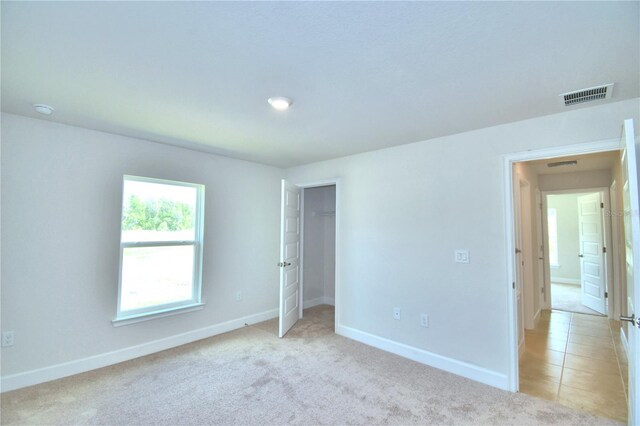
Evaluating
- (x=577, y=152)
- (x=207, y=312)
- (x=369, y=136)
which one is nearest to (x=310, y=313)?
(x=207, y=312)

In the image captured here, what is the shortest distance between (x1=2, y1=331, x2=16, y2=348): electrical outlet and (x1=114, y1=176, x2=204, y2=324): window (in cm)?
79

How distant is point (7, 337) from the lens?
8.34 ft

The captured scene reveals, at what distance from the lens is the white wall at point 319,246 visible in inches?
214

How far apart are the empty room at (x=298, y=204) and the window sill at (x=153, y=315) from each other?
0.11 ft

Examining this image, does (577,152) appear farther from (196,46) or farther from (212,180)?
(212,180)

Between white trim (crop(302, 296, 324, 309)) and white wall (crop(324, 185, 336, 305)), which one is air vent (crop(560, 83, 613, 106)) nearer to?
white wall (crop(324, 185, 336, 305))

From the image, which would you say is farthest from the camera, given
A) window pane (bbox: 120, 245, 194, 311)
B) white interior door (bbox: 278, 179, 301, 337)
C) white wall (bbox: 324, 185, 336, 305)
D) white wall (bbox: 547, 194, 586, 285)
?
white wall (bbox: 547, 194, 586, 285)

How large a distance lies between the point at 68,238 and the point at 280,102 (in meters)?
2.50

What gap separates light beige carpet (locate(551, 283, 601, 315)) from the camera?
17.1ft

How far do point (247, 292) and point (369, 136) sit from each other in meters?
2.84

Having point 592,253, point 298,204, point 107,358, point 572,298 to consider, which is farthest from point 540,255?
point 107,358

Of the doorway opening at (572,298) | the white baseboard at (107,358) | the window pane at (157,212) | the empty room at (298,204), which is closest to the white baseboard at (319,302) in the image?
the empty room at (298,204)

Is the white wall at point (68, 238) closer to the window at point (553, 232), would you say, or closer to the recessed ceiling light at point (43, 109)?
the recessed ceiling light at point (43, 109)

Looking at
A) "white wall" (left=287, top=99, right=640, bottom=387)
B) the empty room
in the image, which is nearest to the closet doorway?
the empty room
